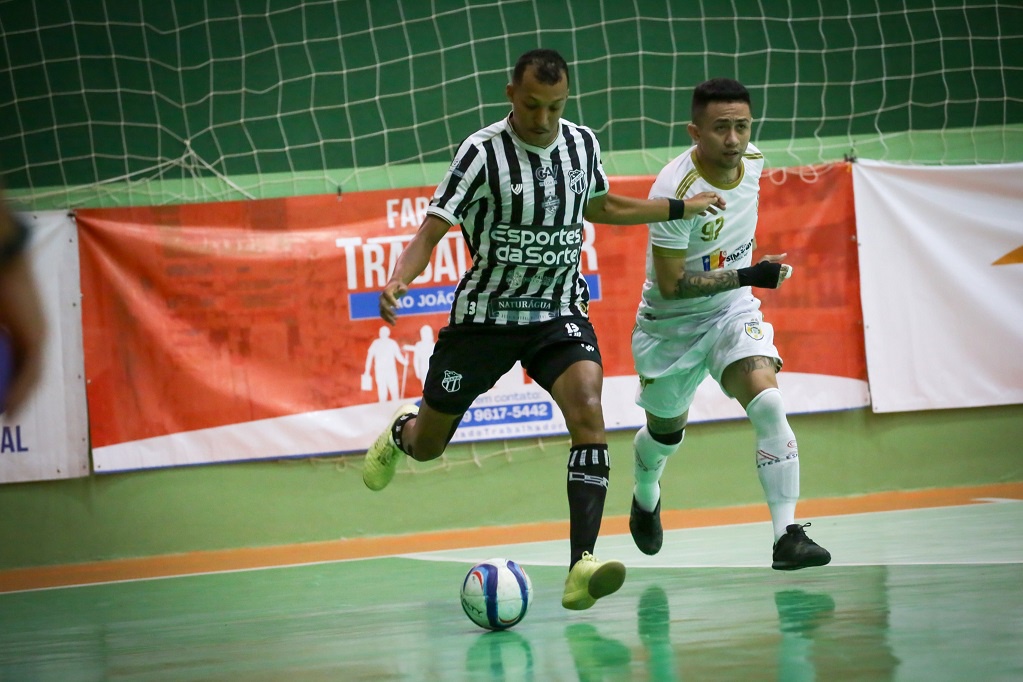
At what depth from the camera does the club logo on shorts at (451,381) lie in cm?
478

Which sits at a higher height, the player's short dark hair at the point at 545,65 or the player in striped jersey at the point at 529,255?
the player's short dark hair at the point at 545,65

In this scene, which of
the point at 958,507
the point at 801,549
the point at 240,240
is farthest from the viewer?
the point at 240,240

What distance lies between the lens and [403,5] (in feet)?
28.7

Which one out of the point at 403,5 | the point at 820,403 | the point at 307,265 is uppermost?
the point at 403,5

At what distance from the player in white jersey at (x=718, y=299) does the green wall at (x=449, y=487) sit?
2.97 meters

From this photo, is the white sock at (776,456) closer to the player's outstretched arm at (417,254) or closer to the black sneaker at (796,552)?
the black sneaker at (796,552)

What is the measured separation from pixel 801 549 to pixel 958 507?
324 cm

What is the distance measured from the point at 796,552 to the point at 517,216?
66.7 inches

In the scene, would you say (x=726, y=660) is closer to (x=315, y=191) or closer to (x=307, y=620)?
(x=307, y=620)

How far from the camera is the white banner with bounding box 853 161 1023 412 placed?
8547 mm

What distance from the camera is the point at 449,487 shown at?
27.4 feet

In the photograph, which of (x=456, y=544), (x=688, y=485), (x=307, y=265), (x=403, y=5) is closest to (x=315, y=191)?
(x=307, y=265)

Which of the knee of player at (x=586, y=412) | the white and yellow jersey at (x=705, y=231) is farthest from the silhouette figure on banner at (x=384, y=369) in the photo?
the knee of player at (x=586, y=412)

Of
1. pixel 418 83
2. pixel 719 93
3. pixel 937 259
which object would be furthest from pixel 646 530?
pixel 418 83
